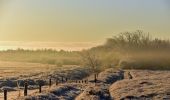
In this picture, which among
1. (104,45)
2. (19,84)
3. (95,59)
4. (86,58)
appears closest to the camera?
(19,84)

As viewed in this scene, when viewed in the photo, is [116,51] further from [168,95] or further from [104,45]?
[168,95]

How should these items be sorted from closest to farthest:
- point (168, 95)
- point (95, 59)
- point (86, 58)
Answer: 1. point (168, 95)
2. point (95, 59)
3. point (86, 58)

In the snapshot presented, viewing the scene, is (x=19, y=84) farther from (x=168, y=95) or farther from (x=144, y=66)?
(x=144, y=66)

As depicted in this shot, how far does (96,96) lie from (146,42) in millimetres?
112613

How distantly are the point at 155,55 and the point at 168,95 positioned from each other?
95996 millimetres

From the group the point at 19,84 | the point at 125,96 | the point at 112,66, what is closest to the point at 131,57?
the point at 112,66

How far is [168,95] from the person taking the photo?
46.2m

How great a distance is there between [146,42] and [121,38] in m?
8.40

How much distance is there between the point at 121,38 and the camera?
161 m

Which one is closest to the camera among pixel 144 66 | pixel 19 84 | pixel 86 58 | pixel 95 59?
pixel 19 84

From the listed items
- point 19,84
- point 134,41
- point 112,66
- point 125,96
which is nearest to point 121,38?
point 134,41

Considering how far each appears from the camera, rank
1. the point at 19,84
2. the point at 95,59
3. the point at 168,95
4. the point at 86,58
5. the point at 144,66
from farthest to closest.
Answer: the point at 86,58
the point at 95,59
the point at 144,66
the point at 19,84
the point at 168,95

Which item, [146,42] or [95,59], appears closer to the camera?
[95,59]

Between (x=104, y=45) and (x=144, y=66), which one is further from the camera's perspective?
(x=104, y=45)
